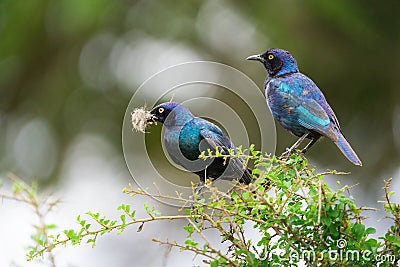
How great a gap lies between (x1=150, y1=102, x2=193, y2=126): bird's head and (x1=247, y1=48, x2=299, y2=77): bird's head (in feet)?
1.91

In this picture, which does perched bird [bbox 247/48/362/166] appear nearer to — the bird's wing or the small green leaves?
the bird's wing

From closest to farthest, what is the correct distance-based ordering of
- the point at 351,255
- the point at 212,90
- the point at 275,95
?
the point at 351,255 → the point at 275,95 → the point at 212,90

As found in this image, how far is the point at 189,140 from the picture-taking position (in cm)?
429

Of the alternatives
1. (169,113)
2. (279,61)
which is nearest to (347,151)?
(279,61)

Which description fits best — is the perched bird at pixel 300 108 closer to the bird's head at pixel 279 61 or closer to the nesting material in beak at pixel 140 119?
the bird's head at pixel 279 61

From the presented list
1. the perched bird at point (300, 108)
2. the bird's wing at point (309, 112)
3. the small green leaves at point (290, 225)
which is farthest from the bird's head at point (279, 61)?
the small green leaves at point (290, 225)

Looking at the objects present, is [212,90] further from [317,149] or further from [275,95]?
[275,95]

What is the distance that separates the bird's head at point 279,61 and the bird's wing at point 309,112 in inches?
8.0

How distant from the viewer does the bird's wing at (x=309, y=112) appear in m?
4.14

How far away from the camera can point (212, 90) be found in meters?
7.16

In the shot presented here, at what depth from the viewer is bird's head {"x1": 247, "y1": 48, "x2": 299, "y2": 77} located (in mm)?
4539

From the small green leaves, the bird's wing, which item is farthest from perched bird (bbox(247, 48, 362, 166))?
the small green leaves

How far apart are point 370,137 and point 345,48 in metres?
0.94

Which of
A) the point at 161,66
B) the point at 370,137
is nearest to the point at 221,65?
the point at 161,66
